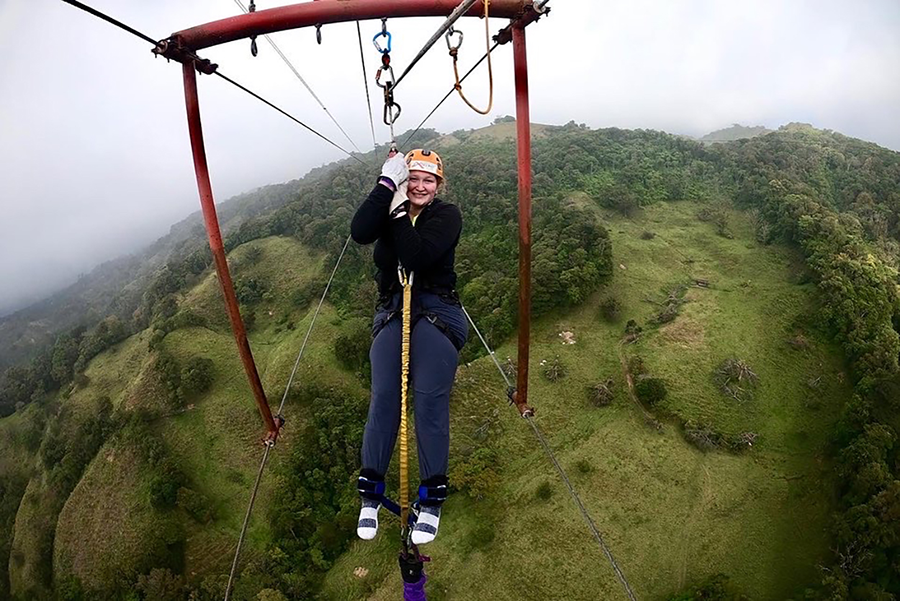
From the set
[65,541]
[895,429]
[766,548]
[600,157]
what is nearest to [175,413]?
[65,541]

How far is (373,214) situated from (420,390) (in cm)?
147

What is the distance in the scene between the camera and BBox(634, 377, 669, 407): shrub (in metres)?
23.8

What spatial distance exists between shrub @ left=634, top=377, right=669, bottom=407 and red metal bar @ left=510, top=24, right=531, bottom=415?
69.1 ft

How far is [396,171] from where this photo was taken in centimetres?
400

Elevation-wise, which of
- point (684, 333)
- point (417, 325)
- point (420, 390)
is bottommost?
point (684, 333)

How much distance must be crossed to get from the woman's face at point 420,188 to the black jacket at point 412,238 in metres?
0.08

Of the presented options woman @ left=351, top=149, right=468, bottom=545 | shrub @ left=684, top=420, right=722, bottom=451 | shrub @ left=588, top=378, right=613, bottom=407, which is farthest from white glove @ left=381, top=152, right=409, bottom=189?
shrub @ left=588, top=378, right=613, bottom=407

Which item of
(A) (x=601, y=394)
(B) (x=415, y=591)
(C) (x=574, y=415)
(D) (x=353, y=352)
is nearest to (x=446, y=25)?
(B) (x=415, y=591)

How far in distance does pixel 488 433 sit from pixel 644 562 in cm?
885

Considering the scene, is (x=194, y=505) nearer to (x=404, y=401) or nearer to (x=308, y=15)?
(x=404, y=401)

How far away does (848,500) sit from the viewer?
18797 millimetres

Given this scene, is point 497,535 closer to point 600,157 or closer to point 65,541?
point 65,541

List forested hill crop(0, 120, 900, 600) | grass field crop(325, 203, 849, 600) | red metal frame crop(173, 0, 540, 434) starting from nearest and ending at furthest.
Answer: red metal frame crop(173, 0, 540, 434)
grass field crop(325, 203, 849, 600)
forested hill crop(0, 120, 900, 600)

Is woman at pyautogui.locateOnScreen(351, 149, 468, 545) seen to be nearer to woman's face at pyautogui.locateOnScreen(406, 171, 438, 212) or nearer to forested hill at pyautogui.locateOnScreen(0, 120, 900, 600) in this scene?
woman's face at pyautogui.locateOnScreen(406, 171, 438, 212)
